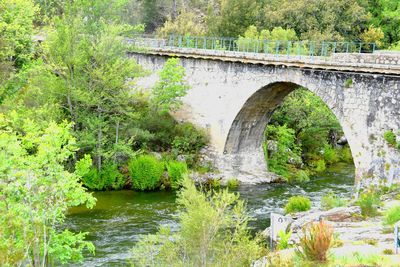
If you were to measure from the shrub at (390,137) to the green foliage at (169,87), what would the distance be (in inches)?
520

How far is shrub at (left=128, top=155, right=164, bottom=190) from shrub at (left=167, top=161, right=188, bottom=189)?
490 millimetres

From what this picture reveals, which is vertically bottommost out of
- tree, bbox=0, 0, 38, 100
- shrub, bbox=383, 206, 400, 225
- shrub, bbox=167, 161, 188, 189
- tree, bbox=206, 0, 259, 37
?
shrub, bbox=167, 161, 188, 189

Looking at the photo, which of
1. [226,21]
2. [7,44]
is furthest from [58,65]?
[226,21]

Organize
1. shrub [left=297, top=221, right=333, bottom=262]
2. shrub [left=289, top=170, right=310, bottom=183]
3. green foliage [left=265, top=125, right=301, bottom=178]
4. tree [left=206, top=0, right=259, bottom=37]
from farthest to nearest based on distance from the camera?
tree [left=206, top=0, right=259, bottom=37] → green foliage [left=265, top=125, right=301, bottom=178] → shrub [left=289, top=170, right=310, bottom=183] → shrub [left=297, top=221, right=333, bottom=262]

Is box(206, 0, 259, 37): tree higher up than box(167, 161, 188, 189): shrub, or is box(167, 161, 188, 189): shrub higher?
box(206, 0, 259, 37): tree

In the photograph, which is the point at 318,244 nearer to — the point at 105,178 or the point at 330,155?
the point at 105,178

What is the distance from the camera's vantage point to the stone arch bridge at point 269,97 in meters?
24.6

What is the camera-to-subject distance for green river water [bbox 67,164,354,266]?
23.1m

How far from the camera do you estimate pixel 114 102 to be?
32.2 meters

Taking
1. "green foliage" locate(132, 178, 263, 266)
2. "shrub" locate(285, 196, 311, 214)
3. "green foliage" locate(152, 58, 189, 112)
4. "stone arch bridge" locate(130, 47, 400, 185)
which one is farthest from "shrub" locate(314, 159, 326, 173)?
"green foliage" locate(132, 178, 263, 266)

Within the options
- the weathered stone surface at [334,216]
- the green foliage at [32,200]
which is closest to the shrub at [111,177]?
the green foliage at [32,200]

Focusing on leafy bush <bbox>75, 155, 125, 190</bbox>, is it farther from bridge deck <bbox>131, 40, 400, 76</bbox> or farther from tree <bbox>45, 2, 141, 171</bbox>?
bridge deck <bbox>131, 40, 400, 76</bbox>

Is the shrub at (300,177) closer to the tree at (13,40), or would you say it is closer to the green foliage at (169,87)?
the green foliage at (169,87)

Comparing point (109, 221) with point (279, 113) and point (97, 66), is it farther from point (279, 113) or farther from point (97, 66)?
point (279, 113)
